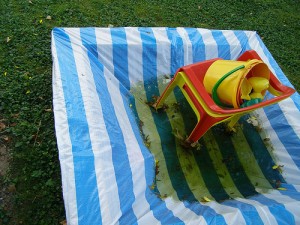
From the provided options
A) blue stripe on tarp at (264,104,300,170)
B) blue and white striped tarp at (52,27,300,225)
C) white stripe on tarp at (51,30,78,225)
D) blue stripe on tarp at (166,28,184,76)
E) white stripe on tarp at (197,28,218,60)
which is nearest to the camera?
white stripe on tarp at (51,30,78,225)

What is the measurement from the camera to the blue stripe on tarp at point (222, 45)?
373 centimetres

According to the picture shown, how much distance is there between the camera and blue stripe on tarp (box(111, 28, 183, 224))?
7.82ft

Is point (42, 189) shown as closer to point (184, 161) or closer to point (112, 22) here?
point (184, 161)

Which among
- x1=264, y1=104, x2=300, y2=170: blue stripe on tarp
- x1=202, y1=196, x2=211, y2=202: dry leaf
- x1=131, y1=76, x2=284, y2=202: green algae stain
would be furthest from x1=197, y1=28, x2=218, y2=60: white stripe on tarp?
x1=202, y1=196, x2=211, y2=202: dry leaf

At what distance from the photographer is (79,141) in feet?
7.94

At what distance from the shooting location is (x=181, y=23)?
16.0 feet

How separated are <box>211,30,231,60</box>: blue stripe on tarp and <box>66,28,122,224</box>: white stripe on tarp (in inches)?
61.9

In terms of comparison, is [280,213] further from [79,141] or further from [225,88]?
[79,141]

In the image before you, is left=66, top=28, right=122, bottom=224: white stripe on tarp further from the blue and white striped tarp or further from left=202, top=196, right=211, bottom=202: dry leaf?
left=202, top=196, right=211, bottom=202: dry leaf

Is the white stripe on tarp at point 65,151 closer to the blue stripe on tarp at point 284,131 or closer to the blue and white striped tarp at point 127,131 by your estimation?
the blue and white striped tarp at point 127,131

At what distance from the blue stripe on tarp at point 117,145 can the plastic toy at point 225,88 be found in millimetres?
676

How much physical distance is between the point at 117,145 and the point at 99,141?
0.17 m

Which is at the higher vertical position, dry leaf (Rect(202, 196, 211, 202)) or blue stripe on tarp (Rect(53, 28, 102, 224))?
blue stripe on tarp (Rect(53, 28, 102, 224))

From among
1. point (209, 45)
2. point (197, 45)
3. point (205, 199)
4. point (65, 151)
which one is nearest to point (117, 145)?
point (65, 151)
